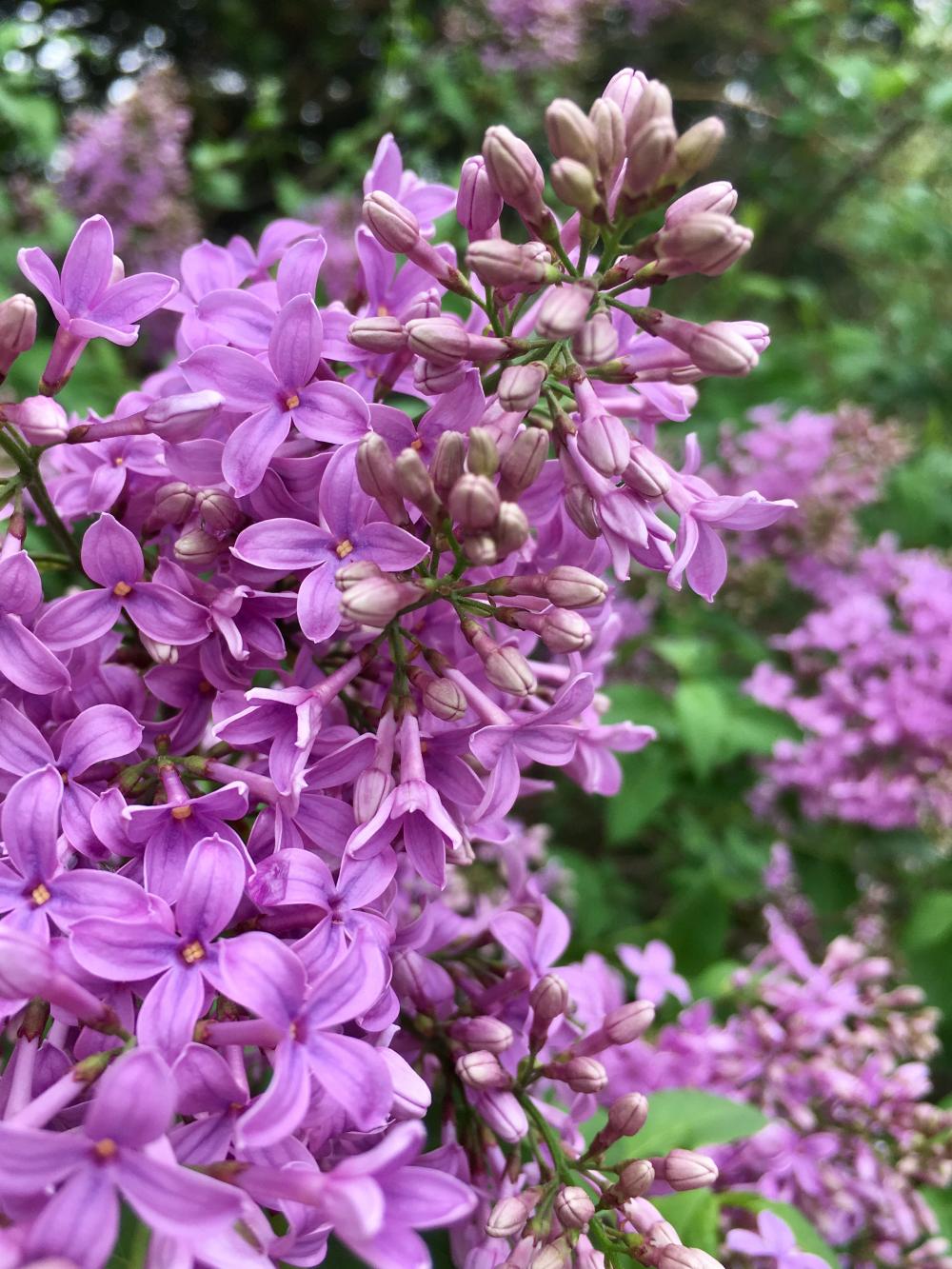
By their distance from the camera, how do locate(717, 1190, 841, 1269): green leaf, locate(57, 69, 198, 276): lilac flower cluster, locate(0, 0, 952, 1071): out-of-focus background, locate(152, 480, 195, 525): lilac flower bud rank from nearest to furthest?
locate(152, 480, 195, 525): lilac flower bud, locate(717, 1190, 841, 1269): green leaf, locate(0, 0, 952, 1071): out-of-focus background, locate(57, 69, 198, 276): lilac flower cluster

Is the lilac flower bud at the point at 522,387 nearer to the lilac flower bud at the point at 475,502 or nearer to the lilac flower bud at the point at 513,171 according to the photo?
the lilac flower bud at the point at 475,502

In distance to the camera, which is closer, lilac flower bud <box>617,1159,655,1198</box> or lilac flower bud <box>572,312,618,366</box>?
lilac flower bud <box>572,312,618,366</box>

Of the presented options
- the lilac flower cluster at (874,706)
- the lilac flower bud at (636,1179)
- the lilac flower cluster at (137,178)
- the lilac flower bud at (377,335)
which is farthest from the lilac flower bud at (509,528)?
the lilac flower cluster at (137,178)

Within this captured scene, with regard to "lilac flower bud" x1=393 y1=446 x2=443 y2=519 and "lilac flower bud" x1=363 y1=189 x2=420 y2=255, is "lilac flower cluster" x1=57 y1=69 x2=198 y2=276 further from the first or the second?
"lilac flower bud" x1=393 y1=446 x2=443 y2=519

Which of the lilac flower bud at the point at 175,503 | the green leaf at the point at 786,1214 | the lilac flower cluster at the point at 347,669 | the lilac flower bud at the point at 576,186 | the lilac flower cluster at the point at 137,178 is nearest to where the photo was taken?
the lilac flower cluster at the point at 347,669

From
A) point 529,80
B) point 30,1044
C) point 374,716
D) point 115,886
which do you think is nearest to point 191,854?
point 115,886

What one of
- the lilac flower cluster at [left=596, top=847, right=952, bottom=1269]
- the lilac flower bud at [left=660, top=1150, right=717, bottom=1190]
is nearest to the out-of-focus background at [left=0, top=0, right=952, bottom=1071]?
the lilac flower cluster at [left=596, top=847, right=952, bottom=1269]
